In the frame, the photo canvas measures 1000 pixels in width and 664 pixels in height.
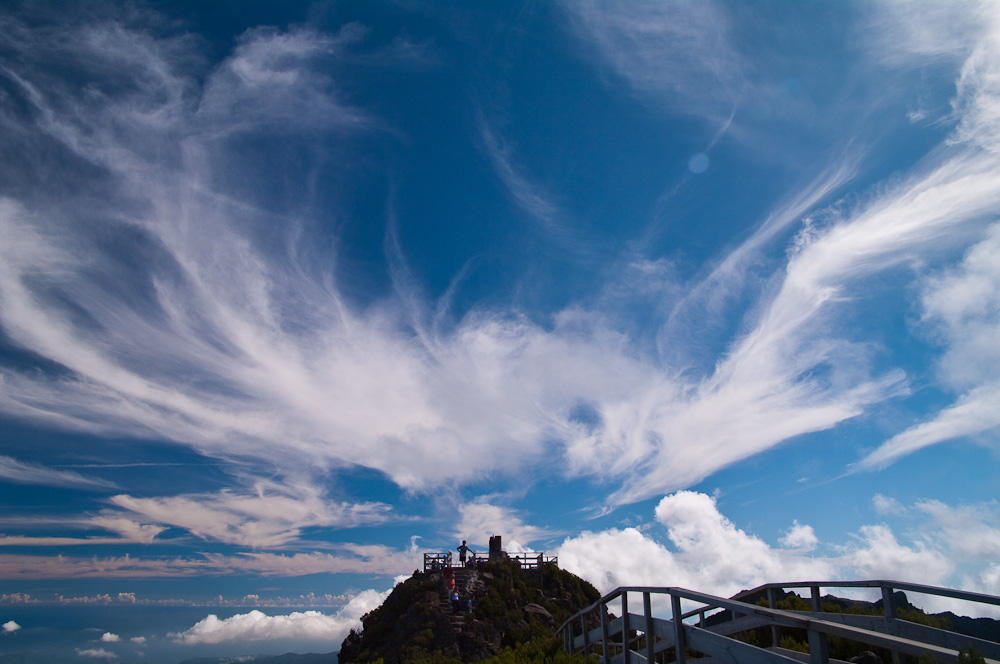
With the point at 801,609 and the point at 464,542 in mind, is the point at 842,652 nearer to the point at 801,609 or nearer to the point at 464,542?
the point at 801,609

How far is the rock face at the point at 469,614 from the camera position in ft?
99.3

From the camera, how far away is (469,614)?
1299 inches

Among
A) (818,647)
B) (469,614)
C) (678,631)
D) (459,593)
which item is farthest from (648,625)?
(459,593)


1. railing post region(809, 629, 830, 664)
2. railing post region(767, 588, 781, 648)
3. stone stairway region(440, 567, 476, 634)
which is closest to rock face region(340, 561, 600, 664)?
stone stairway region(440, 567, 476, 634)

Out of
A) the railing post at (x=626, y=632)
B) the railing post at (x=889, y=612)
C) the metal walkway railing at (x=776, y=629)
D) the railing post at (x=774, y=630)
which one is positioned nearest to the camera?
the metal walkway railing at (x=776, y=629)

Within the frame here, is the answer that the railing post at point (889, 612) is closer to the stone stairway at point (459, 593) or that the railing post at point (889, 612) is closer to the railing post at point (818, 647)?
the railing post at point (818, 647)

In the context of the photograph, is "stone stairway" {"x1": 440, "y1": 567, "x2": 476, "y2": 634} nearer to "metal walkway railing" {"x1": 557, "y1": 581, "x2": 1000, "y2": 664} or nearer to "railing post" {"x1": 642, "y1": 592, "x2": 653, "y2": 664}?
"metal walkway railing" {"x1": 557, "y1": 581, "x2": 1000, "y2": 664}

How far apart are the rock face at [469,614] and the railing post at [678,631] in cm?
2116

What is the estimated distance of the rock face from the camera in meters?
30.3

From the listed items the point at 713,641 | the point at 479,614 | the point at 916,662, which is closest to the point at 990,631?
the point at 916,662

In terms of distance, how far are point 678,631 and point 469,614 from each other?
28.7 metres

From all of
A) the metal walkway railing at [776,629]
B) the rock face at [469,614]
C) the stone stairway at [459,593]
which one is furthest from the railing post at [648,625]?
the stone stairway at [459,593]

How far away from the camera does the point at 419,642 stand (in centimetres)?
3005

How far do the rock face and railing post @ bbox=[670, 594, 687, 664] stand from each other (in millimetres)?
21161
